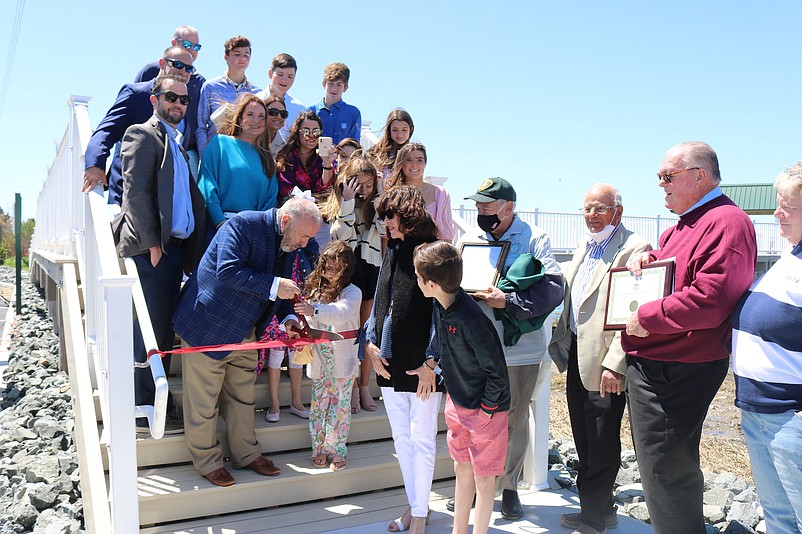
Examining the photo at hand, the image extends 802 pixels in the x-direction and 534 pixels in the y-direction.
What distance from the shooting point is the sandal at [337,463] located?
4266mm

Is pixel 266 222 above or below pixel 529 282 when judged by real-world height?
above

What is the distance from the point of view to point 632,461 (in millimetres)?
5648

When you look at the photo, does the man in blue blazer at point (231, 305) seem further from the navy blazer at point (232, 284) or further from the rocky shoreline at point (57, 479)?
the rocky shoreline at point (57, 479)

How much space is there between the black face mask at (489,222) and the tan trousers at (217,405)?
5.39ft

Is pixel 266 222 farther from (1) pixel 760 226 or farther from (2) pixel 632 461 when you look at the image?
(1) pixel 760 226

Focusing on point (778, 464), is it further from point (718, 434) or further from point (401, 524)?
point (718, 434)

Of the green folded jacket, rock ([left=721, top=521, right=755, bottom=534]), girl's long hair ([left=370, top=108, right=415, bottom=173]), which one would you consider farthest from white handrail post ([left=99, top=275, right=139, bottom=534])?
rock ([left=721, top=521, right=755, bottom=534])

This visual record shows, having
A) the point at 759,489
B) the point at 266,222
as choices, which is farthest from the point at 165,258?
the point at 759,489

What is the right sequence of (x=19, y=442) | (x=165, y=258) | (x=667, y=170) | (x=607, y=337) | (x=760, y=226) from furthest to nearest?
(x=760, y=226)
(x=19, y=442)
(x=165, y=258)
(x=607, y=337)
(x=667, y=170)

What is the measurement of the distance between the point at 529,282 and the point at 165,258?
7.74 ft

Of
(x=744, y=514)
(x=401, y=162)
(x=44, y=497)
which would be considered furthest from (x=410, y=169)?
(x=44, y=497)

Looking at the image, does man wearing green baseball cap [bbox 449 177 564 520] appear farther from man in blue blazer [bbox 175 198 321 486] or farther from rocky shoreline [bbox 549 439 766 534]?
man in blue blazer [bbox 175 198 321 486]

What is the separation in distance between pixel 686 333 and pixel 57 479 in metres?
4.66

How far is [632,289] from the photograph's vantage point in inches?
126
